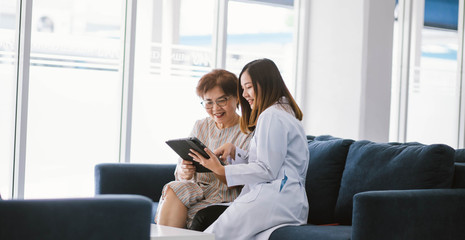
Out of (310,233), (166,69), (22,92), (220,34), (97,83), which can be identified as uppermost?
(220,34)

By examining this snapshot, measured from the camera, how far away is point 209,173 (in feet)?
10.4

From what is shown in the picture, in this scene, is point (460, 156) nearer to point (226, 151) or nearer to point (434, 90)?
point (226, 151)

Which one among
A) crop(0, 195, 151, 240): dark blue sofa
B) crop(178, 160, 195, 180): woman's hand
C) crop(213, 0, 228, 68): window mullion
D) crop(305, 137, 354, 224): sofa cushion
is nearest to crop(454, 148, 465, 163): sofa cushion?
crop(305, 137, 354, 224): sofa cushion

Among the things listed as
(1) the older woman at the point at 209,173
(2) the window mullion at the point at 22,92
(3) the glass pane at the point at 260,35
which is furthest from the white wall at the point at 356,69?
(2) the window mullion at the point at 22,92

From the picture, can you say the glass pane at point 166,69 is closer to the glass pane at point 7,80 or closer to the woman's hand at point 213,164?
the glass pane at point 7,80

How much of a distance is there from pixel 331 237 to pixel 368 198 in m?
0.25

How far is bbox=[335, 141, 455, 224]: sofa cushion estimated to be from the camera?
2.66 metres

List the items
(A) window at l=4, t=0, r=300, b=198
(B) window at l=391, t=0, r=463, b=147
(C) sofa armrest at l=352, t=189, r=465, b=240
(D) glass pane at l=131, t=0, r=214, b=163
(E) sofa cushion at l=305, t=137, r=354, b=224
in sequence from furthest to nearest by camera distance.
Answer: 1. (B) window at l=391, t=0, r=463, b=147
2. (D) glass pane at l=131, t=0, r=214, b=163
3. (A) window at l=4, t=0, r=300, b=198
4. (E) sofa cushion at l=305, t=137, r=354, b=224
5. (C) sofa armrest at l=352, t=189, r=465, b=240

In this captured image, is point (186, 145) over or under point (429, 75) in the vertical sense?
under

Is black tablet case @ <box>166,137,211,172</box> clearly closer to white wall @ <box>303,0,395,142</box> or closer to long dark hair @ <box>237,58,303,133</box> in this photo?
long dark hair @ <box>237,58,303,133</box>

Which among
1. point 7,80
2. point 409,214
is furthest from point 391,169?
point 7,80

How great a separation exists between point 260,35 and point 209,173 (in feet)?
8.02

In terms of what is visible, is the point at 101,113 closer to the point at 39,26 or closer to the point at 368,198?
the point at 39,26

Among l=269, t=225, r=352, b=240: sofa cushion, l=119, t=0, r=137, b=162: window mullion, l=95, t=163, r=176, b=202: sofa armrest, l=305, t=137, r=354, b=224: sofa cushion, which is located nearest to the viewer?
l=269, t=225, r=352, b=240: sofa cushion
